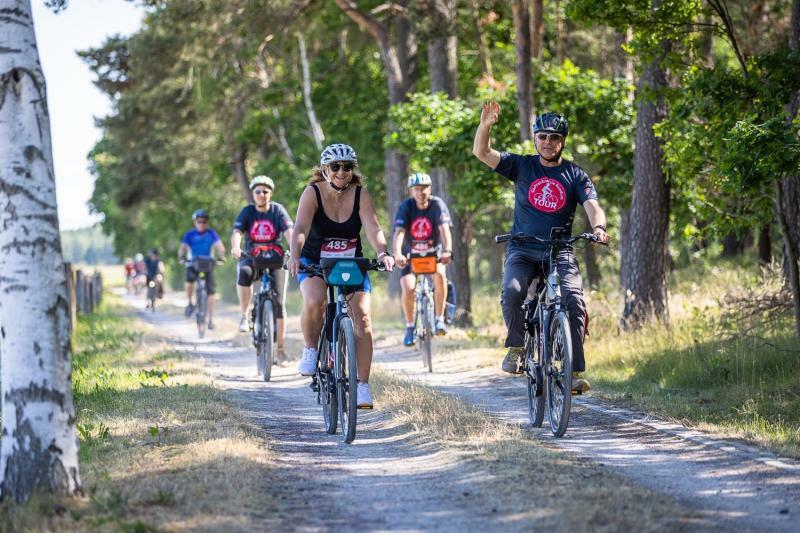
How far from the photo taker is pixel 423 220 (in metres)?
13.5

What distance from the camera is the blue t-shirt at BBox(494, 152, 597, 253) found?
8.32 m

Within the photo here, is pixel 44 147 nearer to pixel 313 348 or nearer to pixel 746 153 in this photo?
pixel 313 348

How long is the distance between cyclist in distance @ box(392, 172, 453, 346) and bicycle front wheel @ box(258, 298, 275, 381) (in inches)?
68.4

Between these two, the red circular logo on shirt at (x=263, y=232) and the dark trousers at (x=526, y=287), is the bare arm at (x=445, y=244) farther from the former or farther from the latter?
the dark trousers at (x=526, y=287)

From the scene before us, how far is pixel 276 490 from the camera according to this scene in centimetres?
619

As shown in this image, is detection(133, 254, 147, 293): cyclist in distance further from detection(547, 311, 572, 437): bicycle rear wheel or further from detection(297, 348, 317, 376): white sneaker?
detection(547, 311, 572, 437): bicycle rear wheel

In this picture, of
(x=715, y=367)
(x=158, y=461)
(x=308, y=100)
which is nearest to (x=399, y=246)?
(x=715, y=367)

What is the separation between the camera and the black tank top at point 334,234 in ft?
27.2

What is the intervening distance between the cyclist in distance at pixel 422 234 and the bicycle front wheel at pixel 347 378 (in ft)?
16.7

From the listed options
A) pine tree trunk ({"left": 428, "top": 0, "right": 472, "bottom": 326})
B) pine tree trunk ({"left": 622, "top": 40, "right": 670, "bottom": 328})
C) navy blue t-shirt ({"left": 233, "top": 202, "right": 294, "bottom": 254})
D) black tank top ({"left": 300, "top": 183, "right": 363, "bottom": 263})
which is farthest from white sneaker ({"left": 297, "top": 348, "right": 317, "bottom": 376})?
Result: pine tree trunk ({"left": 428, "top": 0, "right": 472, "bottom": 326})

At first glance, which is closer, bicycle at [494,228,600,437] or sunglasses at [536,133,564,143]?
bicycle at [494,228,600,437]

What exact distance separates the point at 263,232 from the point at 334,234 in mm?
5280

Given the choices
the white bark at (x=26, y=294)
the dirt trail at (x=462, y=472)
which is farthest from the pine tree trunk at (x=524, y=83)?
the white bark at (x=26, y=294)

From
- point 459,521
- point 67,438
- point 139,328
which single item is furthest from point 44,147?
point 139,328
